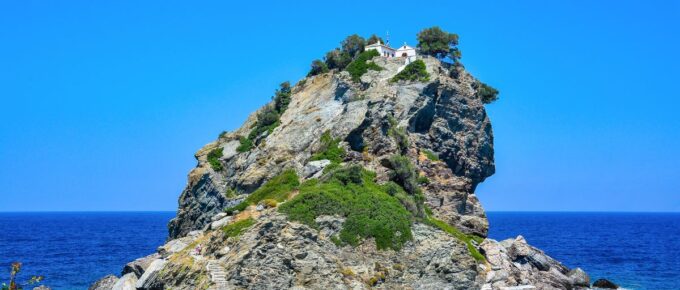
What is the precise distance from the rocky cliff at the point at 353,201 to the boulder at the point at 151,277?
0.10 metres

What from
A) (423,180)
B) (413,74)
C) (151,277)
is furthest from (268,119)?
(151,277)

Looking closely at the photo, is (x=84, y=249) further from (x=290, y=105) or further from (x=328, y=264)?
(x=328, y=264)

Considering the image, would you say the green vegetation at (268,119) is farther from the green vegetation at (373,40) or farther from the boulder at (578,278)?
the boulder at (578,278)

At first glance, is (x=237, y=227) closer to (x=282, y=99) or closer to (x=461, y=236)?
(x=461, y=236)

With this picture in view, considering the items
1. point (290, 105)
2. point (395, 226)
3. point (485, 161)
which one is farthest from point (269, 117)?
point (395, 226)

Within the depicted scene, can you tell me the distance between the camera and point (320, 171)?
56.2 metres

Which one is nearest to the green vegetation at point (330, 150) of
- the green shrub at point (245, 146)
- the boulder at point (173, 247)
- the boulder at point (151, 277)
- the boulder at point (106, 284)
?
the green shrub at point (245, 146)

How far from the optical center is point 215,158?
70500 mm

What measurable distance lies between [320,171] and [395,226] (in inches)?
418

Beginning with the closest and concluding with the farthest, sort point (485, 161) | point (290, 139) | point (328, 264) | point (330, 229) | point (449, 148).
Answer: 1. point (328, 264)
2. point (330, 229)
3. point (290, 139)
4. point (449, 148)
5. point (485, 161)

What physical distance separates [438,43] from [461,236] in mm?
28798

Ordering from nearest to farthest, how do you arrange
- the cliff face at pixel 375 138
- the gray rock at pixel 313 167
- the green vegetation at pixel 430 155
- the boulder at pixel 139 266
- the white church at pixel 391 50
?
the boulder at pixel 139 266, the gray rock at pixel 313 167, the cliff face at pixel 375 138, the green vegetation at pixel 430 155, the white church at pixel 391 50

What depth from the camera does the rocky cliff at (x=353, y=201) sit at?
43062 mm

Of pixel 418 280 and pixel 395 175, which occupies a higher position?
pixel 395 175
